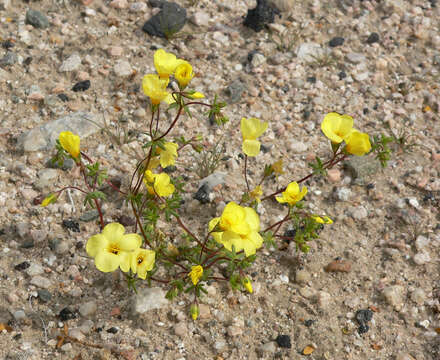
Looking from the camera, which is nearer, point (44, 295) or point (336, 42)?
point (44, 295)

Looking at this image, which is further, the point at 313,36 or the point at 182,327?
the point at 313,36

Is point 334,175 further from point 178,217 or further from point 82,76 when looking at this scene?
point 82,76

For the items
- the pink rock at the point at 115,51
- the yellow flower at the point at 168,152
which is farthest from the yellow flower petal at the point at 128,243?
the pink rock at the point at 115,51

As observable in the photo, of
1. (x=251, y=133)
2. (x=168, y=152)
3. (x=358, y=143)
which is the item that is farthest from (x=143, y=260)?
(x=358, y=143)

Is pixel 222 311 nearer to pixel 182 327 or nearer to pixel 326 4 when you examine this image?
pixel 182 327

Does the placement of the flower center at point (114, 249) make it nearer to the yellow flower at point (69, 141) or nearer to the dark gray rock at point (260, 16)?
the yellow flower at point (69, 141)

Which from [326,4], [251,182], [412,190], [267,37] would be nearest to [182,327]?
[251,182]

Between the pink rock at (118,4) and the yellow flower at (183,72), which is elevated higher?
the yellow flower at (183,72)
